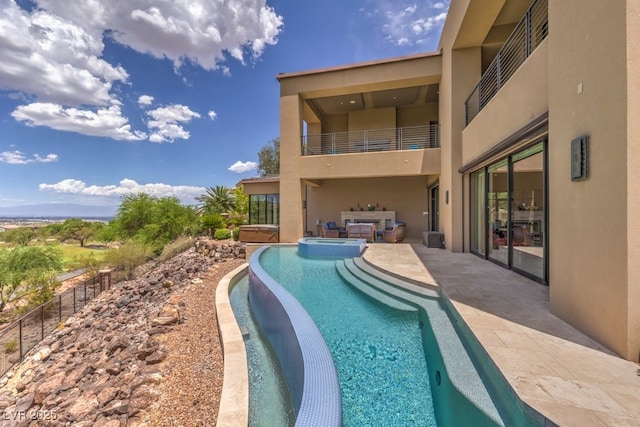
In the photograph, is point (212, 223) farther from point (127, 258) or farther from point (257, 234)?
point (127, 258)

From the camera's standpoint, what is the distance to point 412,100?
1414 cm

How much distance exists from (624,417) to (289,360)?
9.32ft

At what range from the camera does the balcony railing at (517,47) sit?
5.50 m

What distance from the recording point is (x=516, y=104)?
5.38 meters

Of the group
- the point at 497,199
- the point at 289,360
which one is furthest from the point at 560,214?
the point at 289,360

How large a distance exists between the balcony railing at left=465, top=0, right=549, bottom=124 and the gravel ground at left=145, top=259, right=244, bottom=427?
7.69 metres

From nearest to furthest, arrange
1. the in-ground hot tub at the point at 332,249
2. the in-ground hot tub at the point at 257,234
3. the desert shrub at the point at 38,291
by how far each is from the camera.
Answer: the in-ground hot tub at the point at 332,249
the desert shrub at the point at 38,291
the in-ground hot tub at the point at 257,234

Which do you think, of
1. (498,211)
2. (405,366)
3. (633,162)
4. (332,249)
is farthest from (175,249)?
(633,162)

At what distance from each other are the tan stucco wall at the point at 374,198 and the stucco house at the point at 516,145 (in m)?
0.08

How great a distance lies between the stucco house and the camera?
2533 millimetres

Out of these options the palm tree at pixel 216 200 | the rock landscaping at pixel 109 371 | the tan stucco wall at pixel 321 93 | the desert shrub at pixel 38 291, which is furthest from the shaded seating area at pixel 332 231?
the desert shrub at pixel 38 291

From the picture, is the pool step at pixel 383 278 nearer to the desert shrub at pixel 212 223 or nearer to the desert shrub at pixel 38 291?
the desert shrub at pixel 212 223

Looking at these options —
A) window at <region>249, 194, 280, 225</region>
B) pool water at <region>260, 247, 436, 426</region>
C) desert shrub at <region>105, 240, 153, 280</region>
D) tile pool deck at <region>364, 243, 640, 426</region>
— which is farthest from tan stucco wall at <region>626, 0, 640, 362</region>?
desert shrub at <region>105, 240, 153, 280</region>

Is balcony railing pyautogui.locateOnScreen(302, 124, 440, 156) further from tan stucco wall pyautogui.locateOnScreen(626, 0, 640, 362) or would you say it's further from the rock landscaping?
tan stucco wall pyautogui.locateOnScreen(626, 0, 640, 362)
